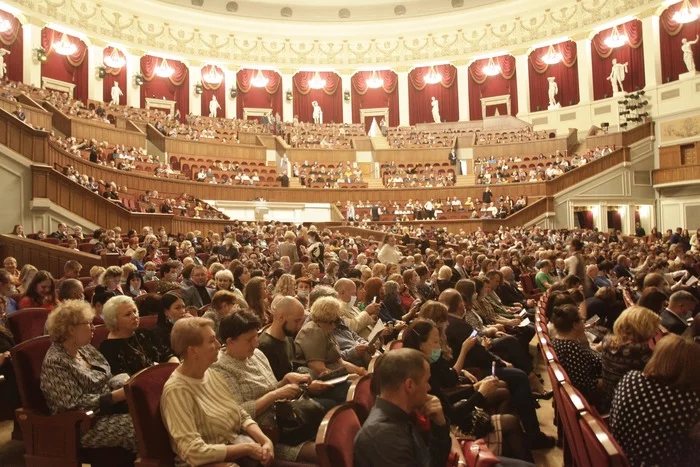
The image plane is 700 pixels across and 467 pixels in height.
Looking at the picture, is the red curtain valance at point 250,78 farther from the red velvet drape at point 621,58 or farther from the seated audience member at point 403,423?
the seated audience member at point 403,423

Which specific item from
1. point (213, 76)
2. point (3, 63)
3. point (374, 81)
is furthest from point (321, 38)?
point (3, 63)

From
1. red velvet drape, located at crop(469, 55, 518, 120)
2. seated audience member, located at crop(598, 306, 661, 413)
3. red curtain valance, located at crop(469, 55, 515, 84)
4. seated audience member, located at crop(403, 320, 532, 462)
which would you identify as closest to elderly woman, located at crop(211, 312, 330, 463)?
seated audience member, located at crop(403, 320, 532, 462)

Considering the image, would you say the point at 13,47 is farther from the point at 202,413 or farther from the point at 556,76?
the point at 202,413

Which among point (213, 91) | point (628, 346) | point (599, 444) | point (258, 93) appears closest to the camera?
point (599, 444)

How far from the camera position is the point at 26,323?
3.61 meters

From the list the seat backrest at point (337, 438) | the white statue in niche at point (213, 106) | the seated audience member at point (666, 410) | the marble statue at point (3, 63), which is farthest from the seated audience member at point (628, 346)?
the white statue in niche at point (213, 106)

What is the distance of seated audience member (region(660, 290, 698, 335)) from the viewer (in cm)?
405

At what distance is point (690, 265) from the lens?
25.4ft

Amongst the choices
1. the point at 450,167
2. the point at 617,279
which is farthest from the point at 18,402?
the point at 450,167

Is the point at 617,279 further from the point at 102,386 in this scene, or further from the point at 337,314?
the point at 102,386

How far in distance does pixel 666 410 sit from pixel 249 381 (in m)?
1.57

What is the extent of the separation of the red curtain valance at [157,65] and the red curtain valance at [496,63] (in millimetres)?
12418

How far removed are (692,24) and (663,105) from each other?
2.80 metres

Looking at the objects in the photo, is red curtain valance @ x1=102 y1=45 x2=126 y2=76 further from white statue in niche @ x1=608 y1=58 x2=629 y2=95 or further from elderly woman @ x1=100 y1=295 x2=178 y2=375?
elderly woman @ x1=100 y1=295 x2=178 y2=375
